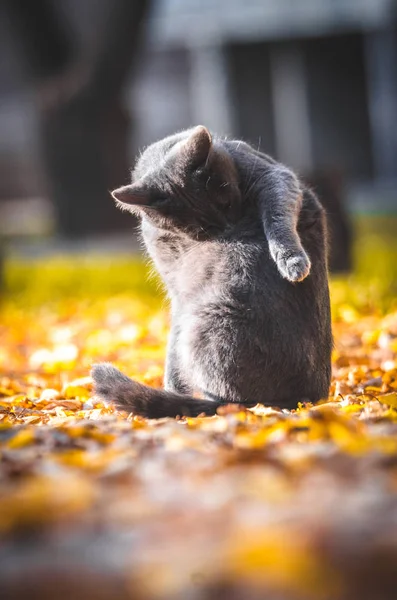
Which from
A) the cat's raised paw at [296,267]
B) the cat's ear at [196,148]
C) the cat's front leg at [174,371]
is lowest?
the cat's front leg at [174,371]

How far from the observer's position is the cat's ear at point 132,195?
3668 mm

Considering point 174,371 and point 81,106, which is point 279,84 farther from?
point 174,371

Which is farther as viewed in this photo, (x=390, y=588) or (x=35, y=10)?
(x=35, y=10)

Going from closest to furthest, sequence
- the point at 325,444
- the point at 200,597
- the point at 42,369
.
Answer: the point at 200,597
the point at 325,444
the point at 42,369

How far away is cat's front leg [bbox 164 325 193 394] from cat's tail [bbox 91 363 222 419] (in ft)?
0.80

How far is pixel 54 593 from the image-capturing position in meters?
1.81

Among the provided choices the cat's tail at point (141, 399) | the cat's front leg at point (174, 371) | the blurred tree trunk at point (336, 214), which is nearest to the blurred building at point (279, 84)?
the blurred tree trunk at point (336, 214)

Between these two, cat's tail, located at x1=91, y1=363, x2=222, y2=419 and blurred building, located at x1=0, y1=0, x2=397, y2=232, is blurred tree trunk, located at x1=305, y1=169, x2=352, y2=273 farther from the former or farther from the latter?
blurred building, located at x1=0, y1=0, x2=397, y2=232

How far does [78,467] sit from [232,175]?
160cm

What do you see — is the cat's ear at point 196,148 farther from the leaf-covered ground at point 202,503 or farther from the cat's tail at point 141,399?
A: the leaf-covered ground at point 202,503

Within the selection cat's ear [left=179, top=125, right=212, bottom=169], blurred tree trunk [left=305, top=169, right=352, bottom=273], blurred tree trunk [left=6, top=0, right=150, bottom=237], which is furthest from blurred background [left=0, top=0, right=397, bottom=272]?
cat's ear [left=179, top=125, right=212, bottom=169]

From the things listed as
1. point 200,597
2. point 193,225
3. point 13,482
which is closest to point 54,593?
point 200,597

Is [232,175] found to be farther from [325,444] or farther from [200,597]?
[200,597]

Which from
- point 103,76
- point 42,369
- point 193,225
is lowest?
point 42,369
